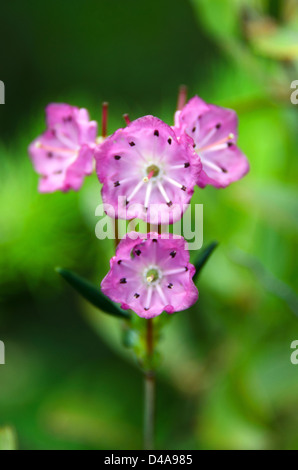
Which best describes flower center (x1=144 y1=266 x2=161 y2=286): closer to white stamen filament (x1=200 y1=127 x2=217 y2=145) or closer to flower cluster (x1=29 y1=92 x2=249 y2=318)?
flower cluster (x1=29 y1=92 x2=249 y2=318)

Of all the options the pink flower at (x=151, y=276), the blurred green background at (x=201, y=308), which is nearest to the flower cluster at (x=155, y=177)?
the pink flower at (x=151, y=276)

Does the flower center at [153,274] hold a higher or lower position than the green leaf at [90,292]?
higher

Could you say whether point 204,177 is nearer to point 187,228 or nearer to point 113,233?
point 113,233

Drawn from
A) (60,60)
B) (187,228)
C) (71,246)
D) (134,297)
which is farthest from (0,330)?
(60,60)

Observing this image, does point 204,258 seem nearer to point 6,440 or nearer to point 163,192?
point 163,192

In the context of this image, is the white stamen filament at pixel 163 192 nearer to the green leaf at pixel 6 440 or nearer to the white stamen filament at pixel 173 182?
the white stamen filament at pixel 173 182

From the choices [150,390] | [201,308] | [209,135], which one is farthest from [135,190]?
[201,308]

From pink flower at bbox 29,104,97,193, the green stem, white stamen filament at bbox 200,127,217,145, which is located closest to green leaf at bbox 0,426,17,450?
the green stem
